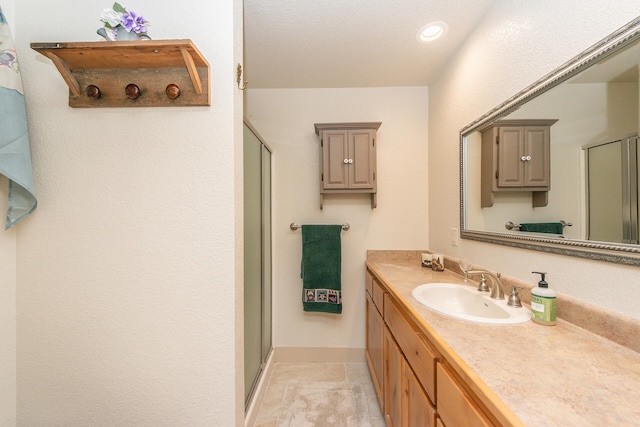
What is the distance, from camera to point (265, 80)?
78.0 inches

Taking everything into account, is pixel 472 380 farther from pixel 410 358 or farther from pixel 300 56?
pixel 300 56

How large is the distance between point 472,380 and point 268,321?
5.51 ft

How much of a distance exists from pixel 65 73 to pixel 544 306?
1879mm

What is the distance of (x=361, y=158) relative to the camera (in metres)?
1.93

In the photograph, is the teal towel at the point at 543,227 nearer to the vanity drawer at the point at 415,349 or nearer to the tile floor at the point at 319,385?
the vanity drawer at the point at 415,349

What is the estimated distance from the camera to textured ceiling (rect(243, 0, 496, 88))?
1.29 meters

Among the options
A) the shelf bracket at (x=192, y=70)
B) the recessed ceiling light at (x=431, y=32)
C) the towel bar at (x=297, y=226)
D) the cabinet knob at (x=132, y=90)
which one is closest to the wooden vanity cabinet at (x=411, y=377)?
the towel bar at (x=297, y=226)

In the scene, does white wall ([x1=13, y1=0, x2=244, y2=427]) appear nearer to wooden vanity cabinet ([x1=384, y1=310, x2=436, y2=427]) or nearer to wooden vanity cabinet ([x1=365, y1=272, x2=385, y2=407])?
wooden vanity cabinet ([x1=384, y1=310, x2=436, y2=427])

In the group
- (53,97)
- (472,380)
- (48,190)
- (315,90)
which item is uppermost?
(315,90)

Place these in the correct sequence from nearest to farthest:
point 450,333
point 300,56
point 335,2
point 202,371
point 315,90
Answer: point 450,333
point 202,371
point 335,2
point 300,56
point 315,90

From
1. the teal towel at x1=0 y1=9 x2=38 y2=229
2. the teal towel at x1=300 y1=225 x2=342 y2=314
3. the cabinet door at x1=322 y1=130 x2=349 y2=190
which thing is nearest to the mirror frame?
the cabinet door at x1=322 y1=130 x2=349 y2=190

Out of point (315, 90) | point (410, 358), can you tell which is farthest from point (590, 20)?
point (315, 90)

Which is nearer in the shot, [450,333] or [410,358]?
[450,333]

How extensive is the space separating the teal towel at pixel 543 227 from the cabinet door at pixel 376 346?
896mm
